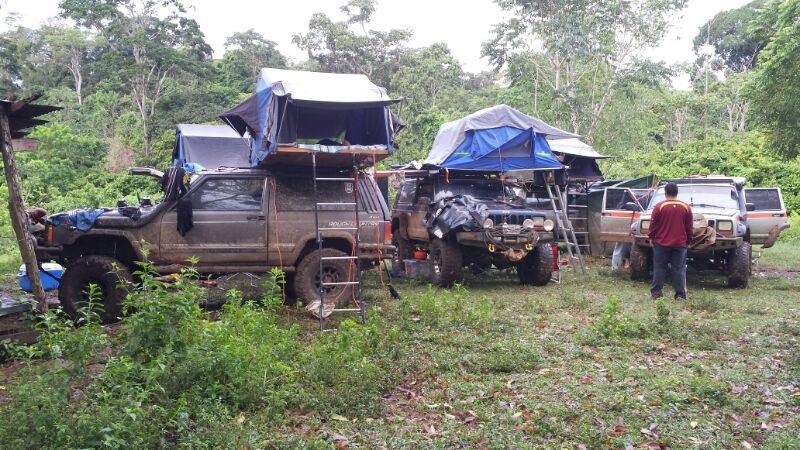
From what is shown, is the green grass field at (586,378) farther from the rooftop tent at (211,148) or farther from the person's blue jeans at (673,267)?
the rooftop tent at (211,148)

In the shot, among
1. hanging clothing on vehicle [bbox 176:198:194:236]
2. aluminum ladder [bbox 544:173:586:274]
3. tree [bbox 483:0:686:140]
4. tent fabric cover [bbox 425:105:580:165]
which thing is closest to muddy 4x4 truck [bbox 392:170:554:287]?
tent fabric cover [bbox 425:105:580:165]

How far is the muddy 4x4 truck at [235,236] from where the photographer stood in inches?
327

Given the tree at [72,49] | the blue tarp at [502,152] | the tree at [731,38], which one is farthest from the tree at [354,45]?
the blue tarp at [502,152]

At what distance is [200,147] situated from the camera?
15.9m

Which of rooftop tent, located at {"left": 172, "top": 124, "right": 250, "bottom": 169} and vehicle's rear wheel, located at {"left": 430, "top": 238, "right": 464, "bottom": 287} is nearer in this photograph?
vehicle's rear wheel, located at {"left": 430, "top": 238, "right": 464, "bottom": 287}

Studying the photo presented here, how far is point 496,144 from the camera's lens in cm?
1280

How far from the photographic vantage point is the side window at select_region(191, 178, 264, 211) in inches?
345

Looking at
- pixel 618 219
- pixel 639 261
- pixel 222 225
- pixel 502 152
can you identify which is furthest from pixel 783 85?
pixel 222 225

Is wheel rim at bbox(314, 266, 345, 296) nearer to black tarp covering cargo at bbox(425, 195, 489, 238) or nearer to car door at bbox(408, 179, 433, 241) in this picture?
black tarp covering cargo at bbox(425, 195, 489, 238)

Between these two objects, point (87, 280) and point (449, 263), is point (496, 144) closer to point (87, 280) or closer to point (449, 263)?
point (449, 263)

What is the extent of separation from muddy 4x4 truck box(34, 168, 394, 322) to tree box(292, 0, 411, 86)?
28.7 metres

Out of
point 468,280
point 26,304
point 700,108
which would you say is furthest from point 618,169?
point 26,304

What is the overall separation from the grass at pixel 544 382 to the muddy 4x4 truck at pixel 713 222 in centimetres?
179

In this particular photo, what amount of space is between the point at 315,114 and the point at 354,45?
28.8 meters
